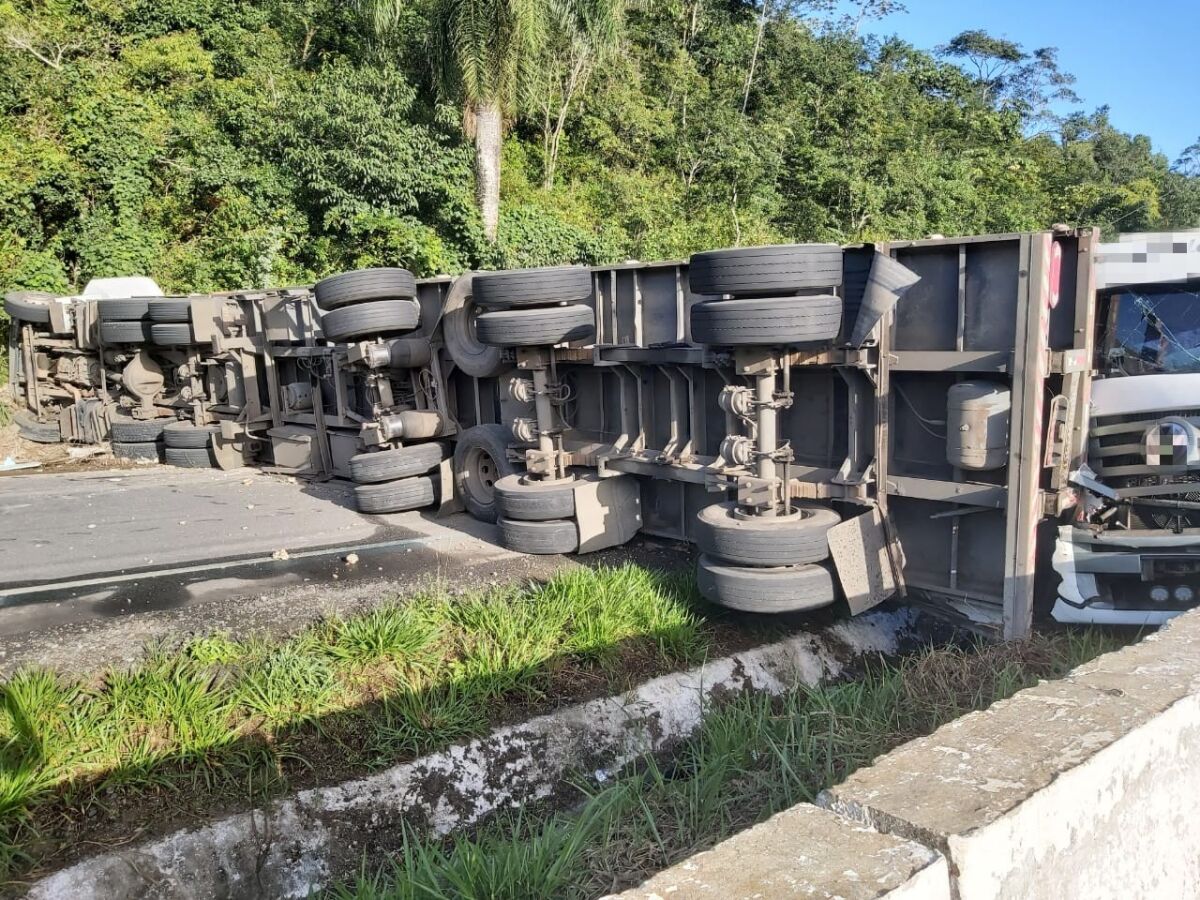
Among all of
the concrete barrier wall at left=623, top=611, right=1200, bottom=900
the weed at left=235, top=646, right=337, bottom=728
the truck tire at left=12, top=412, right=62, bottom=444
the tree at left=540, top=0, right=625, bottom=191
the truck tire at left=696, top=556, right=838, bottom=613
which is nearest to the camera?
the concrete barrier wall at left=623, top=611, right=1200, bottom=900

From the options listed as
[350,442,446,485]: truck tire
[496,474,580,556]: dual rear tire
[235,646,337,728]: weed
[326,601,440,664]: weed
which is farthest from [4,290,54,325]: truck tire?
[235,646,337,728]: weed

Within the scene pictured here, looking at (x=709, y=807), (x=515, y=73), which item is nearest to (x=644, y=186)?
(x=515, y=73)

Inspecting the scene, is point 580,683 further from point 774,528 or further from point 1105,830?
point 1105,830

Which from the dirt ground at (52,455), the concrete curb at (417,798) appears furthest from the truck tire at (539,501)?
the dirt ground at (52,455)

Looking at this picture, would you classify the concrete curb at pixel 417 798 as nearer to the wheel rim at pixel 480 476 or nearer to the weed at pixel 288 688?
the weed at pixel 288 688

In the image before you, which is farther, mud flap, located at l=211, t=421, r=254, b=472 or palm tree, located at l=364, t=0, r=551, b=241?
palm tree, located at l=364, t=0, r=551, b=241

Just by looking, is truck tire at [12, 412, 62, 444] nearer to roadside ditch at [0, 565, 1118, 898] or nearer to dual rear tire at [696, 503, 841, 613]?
roadside ditch at [0, 565, 1118, 898]

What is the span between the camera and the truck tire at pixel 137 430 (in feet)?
40.3

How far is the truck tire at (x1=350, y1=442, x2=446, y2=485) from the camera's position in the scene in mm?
8273

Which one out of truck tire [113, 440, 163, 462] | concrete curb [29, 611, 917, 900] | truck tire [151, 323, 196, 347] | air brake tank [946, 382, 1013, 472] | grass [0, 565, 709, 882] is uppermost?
truck tire [151, 323, 196, 347]

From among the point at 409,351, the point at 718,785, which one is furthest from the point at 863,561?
the point at 409,351

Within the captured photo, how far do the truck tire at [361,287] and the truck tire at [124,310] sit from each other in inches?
201

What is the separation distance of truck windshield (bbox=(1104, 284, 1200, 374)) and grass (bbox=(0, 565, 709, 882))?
10.2 feet

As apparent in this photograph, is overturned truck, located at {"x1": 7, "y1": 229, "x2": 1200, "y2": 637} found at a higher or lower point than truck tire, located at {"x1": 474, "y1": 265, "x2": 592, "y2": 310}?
lower
